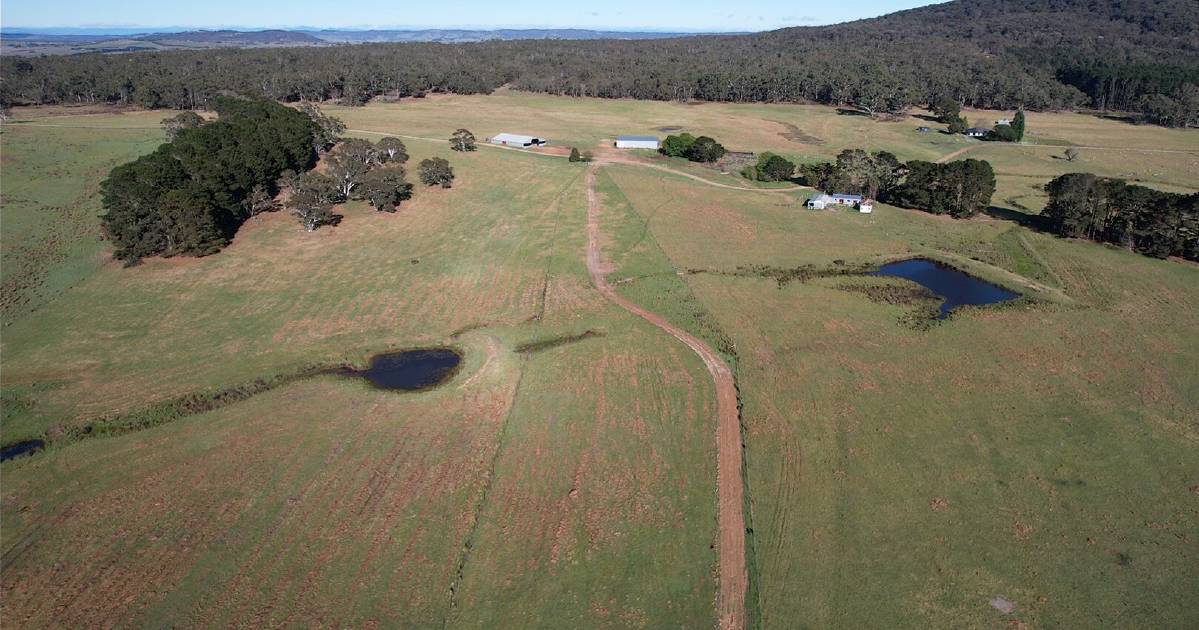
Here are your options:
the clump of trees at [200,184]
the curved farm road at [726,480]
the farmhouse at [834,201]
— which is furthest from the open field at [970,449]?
the clump of trees at [200,184]

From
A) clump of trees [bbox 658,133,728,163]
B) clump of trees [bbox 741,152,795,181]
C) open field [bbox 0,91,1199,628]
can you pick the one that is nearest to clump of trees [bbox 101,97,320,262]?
open field [bbox 0,91,1199,628]

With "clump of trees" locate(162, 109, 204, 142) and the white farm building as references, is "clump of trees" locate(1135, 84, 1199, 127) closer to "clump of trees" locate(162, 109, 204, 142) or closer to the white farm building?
the white farm building

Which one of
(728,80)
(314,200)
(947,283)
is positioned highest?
(728,80)

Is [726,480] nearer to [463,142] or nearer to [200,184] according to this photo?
[200,184]

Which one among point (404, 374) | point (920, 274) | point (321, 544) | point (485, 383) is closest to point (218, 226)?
point (404, 374)

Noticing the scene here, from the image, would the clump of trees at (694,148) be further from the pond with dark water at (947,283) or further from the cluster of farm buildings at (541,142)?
the pond with dark water at (947,283)

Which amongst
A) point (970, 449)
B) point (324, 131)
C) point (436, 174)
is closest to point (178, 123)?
point (324, 131)

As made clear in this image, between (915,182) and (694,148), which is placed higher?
(694,148)
